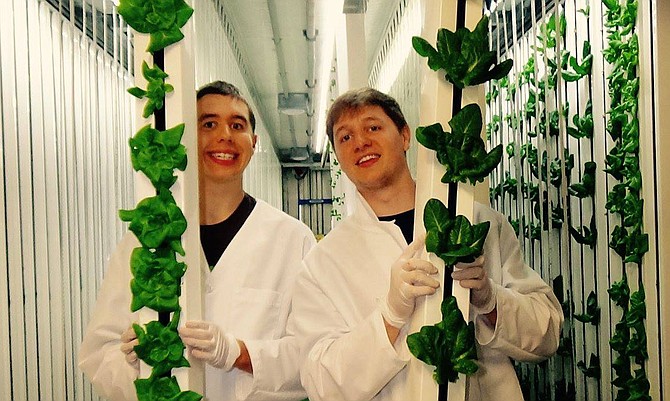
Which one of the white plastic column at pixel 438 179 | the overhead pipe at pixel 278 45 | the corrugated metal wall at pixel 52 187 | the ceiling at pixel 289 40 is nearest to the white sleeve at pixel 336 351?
the white plastic column at pixel 438 179

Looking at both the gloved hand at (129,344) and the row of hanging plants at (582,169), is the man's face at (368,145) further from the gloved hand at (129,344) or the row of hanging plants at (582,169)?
the row of hanging plants at (582,169)

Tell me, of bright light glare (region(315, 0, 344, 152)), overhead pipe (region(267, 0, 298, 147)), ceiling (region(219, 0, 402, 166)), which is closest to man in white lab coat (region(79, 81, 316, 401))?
ceiling (region(219, 0, 402, 166))

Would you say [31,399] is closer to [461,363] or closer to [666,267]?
[461,363]

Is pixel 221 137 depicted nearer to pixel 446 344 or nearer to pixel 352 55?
pixel 446 344

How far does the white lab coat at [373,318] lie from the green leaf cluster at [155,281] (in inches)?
13.4

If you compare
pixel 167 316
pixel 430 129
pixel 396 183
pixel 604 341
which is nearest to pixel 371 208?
pixel 396 183

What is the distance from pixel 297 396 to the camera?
1360 millimetres

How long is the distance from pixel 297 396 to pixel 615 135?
3.46 ft

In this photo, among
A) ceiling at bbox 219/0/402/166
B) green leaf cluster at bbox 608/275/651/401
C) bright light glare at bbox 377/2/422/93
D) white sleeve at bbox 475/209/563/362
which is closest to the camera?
white sleeve at bbox 475/209/563/362

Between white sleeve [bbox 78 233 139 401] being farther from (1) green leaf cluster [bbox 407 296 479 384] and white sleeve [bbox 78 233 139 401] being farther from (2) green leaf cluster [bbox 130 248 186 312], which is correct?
(1) green leaf cluster [bbox 407 296 479 384]

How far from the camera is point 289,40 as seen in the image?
3.52 m

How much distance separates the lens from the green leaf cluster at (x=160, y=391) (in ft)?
3.32

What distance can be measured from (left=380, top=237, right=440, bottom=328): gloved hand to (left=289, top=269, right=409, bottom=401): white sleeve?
5 cm

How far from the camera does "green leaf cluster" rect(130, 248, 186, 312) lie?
101 centimetres
